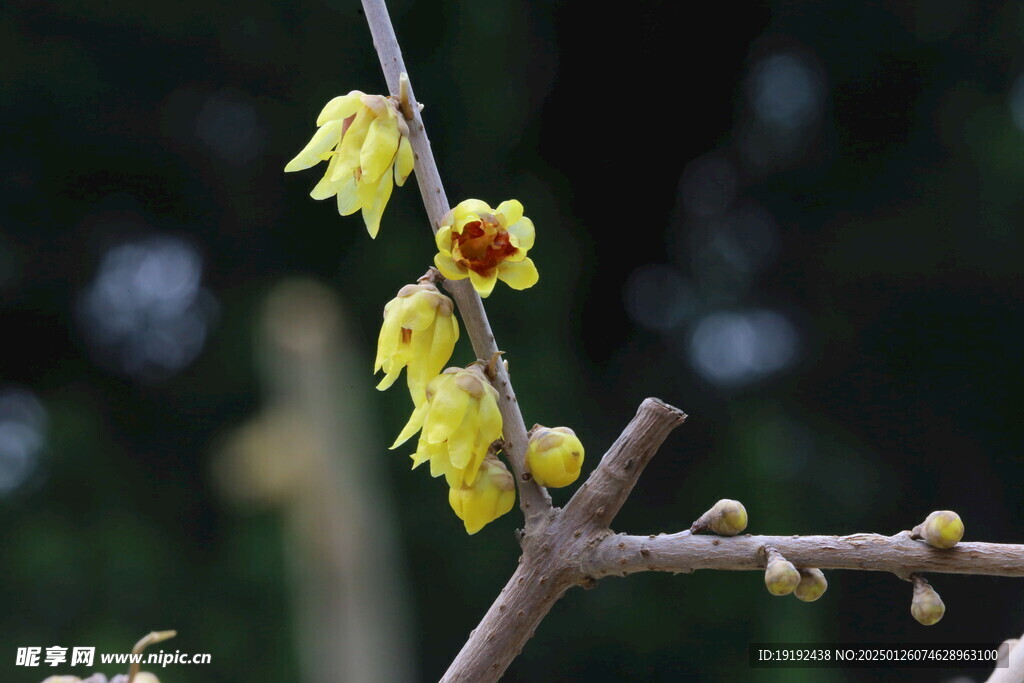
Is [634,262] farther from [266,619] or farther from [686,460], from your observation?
[266,619]

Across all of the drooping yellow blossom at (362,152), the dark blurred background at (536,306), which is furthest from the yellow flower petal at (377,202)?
the dark blurred background at (536,306)

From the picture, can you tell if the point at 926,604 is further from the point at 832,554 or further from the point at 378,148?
the point at 378,148

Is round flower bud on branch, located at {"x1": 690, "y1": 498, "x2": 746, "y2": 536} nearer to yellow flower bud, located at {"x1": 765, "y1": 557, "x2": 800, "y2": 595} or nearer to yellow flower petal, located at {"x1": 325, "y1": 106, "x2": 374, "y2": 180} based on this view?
yellow flower bud, located at {"x1": 765, "y1": 557, "x2": 800, "y2": 595}

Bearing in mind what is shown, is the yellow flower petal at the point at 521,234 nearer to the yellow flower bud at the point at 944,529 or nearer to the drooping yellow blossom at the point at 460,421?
the drooping yellow blossom at the point at 460,421

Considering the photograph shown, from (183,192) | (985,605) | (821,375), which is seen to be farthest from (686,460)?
(183,192)

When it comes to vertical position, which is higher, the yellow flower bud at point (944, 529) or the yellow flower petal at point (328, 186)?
the yellow flower petal at point (328, 186)

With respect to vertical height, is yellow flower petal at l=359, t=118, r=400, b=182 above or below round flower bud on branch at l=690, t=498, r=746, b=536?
above

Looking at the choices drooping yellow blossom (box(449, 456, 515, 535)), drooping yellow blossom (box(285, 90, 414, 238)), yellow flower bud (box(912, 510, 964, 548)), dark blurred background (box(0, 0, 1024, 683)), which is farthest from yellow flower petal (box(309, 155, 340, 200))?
dark blurred background (box(0, 0, 1024, 683))

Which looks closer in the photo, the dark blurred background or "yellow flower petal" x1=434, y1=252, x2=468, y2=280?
"yellow flower petal" x1=434, y1=252, x2=468, y2=280
